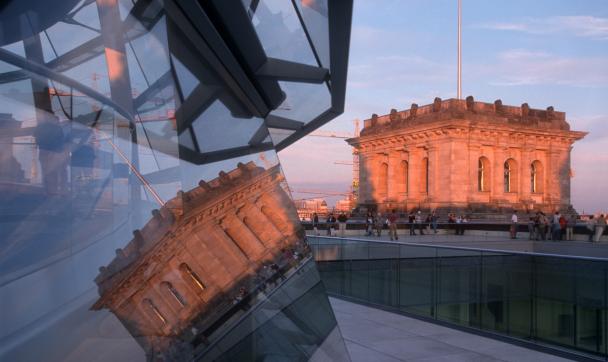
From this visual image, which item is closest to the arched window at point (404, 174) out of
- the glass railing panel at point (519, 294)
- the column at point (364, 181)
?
the column at point (364, 181)

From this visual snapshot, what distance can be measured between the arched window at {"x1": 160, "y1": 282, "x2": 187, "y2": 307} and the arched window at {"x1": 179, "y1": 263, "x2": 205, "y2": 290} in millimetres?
59

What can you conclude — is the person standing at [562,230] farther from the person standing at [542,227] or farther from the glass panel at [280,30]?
the glass panel at [280,30]

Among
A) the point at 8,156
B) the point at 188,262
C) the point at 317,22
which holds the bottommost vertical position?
the point at 188,262

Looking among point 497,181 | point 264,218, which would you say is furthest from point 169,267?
point 497,181

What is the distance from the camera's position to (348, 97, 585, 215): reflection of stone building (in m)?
47.8

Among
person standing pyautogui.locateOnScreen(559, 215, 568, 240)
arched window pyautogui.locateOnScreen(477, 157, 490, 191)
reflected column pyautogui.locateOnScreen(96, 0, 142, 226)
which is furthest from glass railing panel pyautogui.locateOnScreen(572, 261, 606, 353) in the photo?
arched window pyautogui.locateOnScreen(477, 157, 490, 191)

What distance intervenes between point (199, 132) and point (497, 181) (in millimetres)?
51795

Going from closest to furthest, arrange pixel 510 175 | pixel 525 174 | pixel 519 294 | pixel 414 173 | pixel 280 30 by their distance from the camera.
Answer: pixel 280 30 → pixel 519 294 → pixel 414 173 → pixel 525 174 → pixel 510 175

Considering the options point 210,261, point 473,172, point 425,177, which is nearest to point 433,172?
point 473,172

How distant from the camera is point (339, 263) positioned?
41.1 ft

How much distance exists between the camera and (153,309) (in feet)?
5.39

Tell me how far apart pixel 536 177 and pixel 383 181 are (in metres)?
14.1

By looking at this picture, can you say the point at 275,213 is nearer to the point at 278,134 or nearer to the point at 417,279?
the point at 278,134

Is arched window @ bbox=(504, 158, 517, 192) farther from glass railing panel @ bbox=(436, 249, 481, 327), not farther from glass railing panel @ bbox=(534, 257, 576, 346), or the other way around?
glass railing panel @ bbox=(534, 257, 576, 346)
